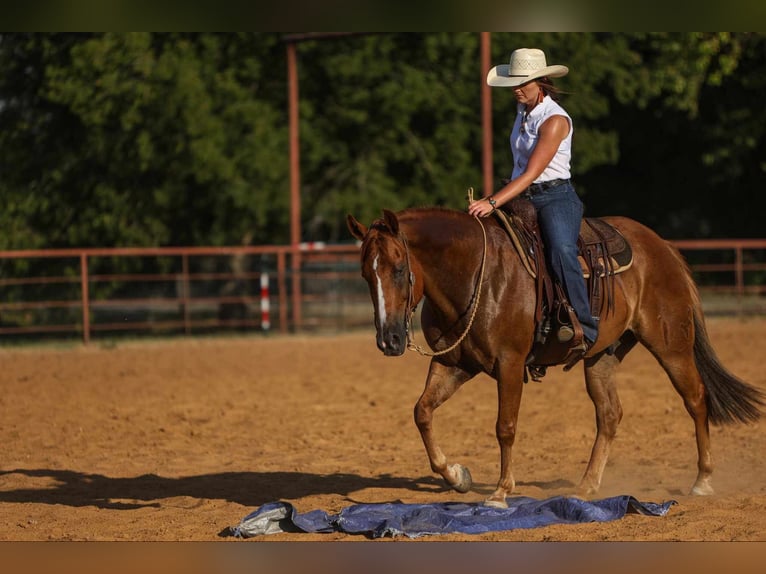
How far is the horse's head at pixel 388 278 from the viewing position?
5.39 metres

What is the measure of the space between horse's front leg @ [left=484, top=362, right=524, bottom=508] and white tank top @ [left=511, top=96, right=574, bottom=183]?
44.2 inches

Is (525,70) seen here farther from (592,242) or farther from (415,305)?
(415,305)

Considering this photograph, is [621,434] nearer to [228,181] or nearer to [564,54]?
[228,181]

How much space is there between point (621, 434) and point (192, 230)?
1541cm

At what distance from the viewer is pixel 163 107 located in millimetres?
21359

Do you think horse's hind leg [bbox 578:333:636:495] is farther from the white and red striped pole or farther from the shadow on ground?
the white and red striped pole

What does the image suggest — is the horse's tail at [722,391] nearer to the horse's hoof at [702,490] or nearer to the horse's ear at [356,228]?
the horse's hoof at [702,490]

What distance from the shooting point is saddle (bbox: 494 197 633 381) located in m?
6.01

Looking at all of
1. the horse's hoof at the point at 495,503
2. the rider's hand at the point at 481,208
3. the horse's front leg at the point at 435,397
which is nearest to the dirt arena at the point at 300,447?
the horse's hoof at the point at 495,503

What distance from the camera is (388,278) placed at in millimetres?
5438

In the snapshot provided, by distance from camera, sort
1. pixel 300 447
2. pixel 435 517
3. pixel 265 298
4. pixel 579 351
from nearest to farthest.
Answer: pixel 435 517, pixel 579 351, pixel 300 447, pixel 265 298

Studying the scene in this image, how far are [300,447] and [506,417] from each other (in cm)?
311

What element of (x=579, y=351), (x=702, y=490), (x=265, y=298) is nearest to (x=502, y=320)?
(x=579, y=351)
